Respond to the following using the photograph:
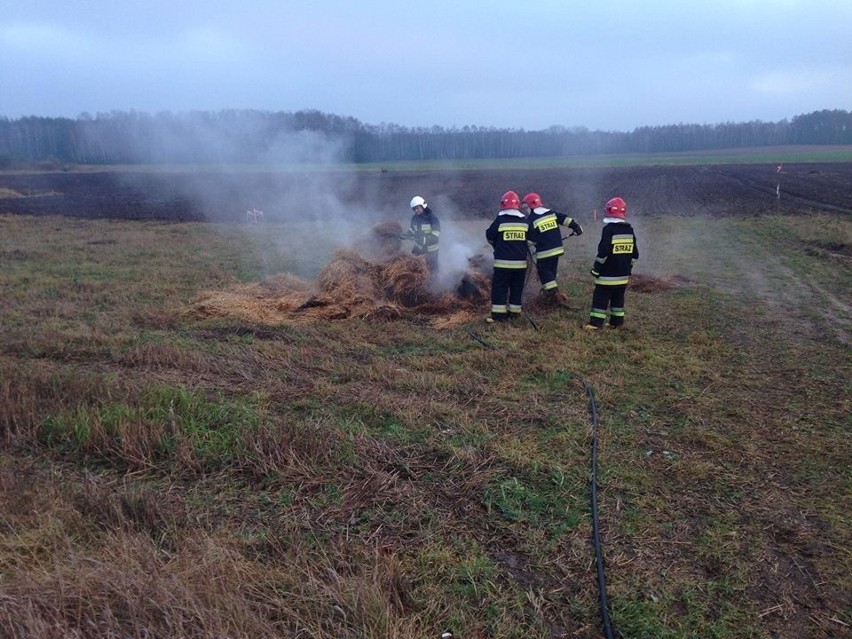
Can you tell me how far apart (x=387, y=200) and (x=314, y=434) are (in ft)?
79.3

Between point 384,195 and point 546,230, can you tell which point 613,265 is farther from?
point 384,195

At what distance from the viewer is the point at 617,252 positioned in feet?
26.8

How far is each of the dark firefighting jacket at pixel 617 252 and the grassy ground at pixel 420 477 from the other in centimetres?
75

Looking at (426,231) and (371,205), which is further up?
(371,205)

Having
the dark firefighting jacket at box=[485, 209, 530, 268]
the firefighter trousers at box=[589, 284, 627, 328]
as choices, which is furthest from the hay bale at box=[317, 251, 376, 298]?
the firefighter trousers at box=[589, 284, 627, 328]

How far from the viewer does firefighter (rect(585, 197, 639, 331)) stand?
8.17 m

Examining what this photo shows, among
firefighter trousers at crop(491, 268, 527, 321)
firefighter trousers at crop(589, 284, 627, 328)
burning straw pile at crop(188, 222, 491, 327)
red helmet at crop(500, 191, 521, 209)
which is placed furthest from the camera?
burning straw pile at crop(188, 222, 491, 327)

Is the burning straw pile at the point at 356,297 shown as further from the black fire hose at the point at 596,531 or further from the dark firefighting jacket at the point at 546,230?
the black fire hose at the point at 596,531

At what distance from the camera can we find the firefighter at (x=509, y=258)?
8758mm

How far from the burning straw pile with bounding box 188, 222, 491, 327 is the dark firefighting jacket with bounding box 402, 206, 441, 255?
40 cm

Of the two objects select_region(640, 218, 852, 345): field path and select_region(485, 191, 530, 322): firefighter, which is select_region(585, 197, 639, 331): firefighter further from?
select_region(640, 218, 852, 345): field path

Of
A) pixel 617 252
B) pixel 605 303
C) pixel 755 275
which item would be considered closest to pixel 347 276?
pixel 605 303

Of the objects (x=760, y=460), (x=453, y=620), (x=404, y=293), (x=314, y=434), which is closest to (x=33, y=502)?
(x=314, y=434)

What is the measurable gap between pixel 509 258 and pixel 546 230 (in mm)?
720
